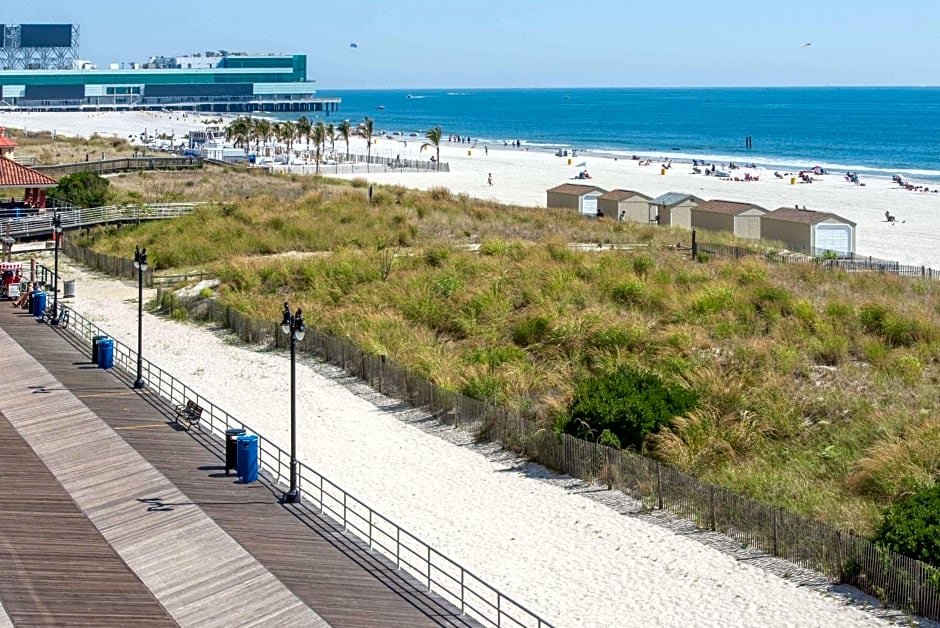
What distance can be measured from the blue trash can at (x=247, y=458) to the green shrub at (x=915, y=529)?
1088 cm

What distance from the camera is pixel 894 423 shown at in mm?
26859

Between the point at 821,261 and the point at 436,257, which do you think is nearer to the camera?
the point at 821,261

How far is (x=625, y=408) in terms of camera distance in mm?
26562

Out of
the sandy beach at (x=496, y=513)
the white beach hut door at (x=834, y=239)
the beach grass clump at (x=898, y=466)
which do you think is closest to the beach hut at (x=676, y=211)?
the white beach hut door at (x=834, y=239)

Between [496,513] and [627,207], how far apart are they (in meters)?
40.0

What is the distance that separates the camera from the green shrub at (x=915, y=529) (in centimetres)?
1895

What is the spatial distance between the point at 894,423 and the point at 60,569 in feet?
56.9

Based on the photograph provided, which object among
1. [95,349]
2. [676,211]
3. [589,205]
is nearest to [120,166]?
[589,205]

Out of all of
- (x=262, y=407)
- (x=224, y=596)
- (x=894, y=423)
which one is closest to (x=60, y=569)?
(x=224, y=596)

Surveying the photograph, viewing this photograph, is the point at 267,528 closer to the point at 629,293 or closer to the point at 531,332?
the point at 531,332

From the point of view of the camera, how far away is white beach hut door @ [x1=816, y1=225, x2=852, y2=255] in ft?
169

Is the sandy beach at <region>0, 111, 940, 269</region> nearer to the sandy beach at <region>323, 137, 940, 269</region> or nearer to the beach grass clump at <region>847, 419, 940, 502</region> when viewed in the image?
the sandy beach at <region>323, 137, 940, 269</region>

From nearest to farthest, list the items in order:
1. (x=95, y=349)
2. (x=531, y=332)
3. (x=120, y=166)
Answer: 1. (x=95, y=349)
2. (x=531, y=332)
3. (x=120, y=166)

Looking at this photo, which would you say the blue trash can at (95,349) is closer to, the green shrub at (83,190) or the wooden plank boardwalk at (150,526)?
the wooden plank boardwalk at (150,526)
